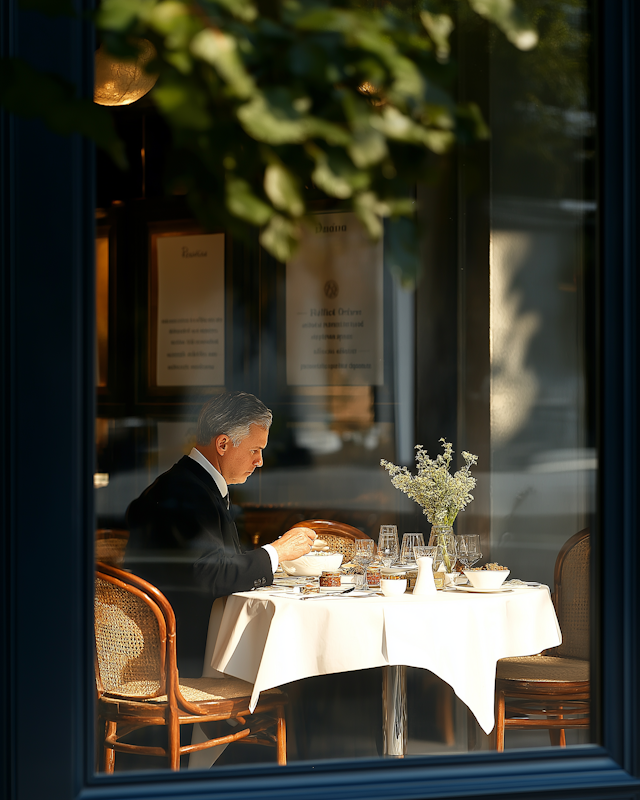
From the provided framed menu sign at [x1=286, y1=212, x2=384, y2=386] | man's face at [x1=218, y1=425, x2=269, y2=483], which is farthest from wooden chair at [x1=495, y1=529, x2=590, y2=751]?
framed menu sign at [x1=286, y1=212, x2=384, y2=386]

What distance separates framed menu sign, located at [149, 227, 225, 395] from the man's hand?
1.40 metres

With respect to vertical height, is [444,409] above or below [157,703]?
above

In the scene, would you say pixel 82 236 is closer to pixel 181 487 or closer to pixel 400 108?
pixel 400 108

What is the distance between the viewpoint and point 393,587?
257cm

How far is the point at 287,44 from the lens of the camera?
2.69 ft

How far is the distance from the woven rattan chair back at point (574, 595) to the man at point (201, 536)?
2.89 ft

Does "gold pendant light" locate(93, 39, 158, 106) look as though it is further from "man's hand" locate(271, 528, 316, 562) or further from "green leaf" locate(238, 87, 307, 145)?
"green leaf" locate(238, 87, 307, 145)

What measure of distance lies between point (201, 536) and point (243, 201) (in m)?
2.16

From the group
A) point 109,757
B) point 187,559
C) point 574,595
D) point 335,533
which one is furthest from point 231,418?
point 109,757

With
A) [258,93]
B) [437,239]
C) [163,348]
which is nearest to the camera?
[258,93]

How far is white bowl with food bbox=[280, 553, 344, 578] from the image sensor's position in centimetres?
296

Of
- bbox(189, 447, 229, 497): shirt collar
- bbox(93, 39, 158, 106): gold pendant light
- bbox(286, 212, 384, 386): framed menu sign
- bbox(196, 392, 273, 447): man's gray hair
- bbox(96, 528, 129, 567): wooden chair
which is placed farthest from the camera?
bbox(286, 212, 384, 386): framed menu sign

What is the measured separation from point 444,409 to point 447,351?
27 cm

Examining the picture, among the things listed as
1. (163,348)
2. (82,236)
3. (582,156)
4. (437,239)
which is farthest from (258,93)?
(163,348)
